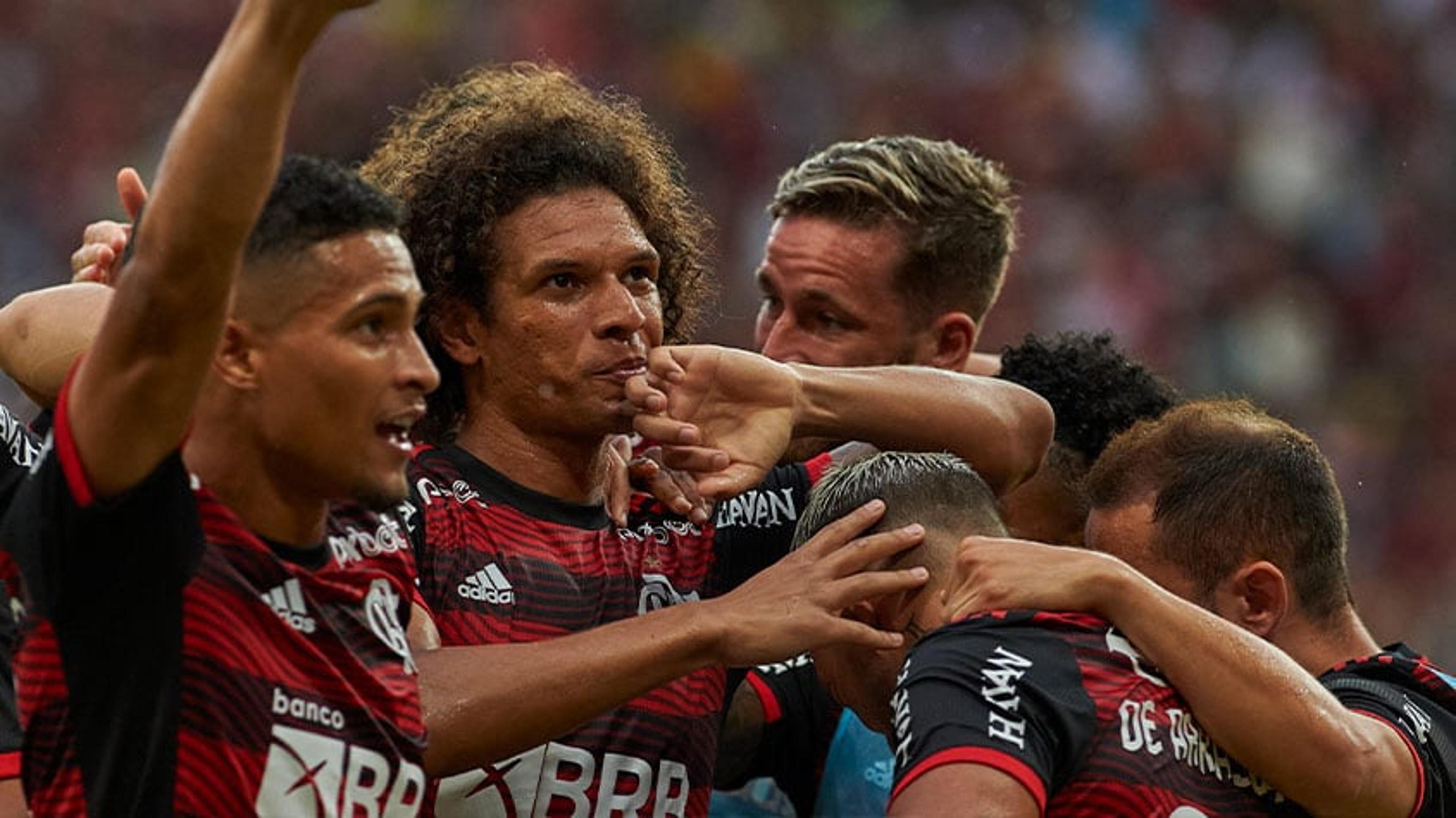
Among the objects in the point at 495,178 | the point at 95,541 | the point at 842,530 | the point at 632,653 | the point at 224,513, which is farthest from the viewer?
the point at 495,178

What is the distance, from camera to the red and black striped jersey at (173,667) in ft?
9.01

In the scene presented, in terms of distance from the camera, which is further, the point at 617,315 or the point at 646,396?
the point at 617,315

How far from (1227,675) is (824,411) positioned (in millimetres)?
981

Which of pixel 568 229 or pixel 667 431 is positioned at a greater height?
pixel 568 229

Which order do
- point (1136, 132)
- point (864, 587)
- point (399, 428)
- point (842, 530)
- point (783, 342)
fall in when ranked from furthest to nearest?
point (1136, 132), point (783, 342), point (842, 530), point (864, 587), point (399, 428)

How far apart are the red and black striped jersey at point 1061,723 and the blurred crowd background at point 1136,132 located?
250 inches

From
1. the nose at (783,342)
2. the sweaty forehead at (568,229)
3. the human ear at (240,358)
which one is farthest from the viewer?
the nose at (783,342)

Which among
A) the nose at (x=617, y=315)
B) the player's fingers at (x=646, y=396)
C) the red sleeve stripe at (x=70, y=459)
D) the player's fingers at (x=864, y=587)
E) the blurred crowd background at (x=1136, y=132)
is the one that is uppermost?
the blurred crowd background at (x=1136, y=132)

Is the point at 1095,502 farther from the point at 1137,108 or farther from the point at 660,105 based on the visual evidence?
the point at 1137,108

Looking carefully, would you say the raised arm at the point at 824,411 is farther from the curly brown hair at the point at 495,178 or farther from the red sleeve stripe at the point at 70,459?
the red sleeve stripe at the point at 70,459

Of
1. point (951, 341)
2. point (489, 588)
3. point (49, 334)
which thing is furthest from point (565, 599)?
point (951, 341)

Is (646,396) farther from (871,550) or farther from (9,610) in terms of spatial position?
(9,610)

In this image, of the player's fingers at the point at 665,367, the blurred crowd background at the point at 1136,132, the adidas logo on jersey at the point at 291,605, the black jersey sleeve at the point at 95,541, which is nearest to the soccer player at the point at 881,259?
the player's fingers at the point at 665,367

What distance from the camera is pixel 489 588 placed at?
3797 mm
